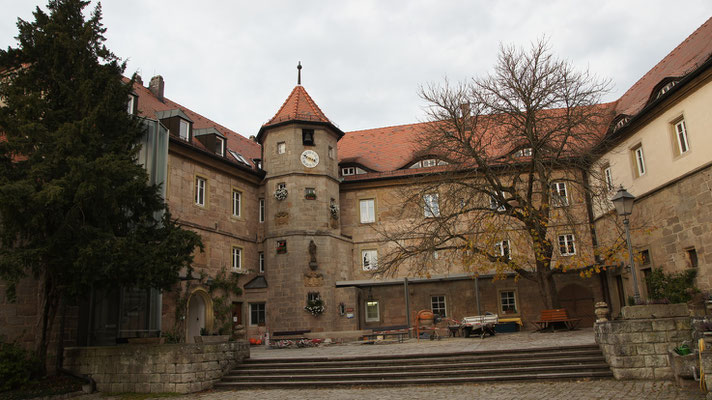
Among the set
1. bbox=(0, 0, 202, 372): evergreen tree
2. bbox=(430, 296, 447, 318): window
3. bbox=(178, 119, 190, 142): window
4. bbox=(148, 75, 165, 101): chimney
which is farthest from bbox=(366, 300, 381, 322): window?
bbox=(148, 75, 165, 101): chimney

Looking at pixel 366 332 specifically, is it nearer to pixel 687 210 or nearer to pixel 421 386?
pixel 421 386

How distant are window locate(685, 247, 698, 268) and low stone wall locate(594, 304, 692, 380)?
7416 mm

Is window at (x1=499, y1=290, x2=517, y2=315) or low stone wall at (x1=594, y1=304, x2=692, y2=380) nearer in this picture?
low stone wall at (x1=594, y1=304, x2=692, y2=380)

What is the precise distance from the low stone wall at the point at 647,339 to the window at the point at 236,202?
643 inches

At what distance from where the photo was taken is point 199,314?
69.7ft

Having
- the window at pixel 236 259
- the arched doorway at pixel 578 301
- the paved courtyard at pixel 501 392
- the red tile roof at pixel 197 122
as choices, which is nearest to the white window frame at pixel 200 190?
the red tile roof at pixel 197 122

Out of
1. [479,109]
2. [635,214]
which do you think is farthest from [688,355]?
[635,214]

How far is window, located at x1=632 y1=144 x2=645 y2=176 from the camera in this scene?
66.3 ft

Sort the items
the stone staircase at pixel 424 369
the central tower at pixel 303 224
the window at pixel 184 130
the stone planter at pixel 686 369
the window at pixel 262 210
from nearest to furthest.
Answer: the stone planter at pixel 686 369
the stone staircase at pixel 424 369
the window at pixel 184 130
the central tower at pixel 303 224
the window at pixel 262 210

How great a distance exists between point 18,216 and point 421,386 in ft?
29.5

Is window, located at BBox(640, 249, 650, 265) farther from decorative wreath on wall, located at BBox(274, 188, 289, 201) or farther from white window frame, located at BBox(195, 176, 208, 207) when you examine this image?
white window frame, located at BBox(195, 176, 208, 207)

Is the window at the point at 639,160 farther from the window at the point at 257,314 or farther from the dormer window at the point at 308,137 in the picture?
the window at the point at 257,314

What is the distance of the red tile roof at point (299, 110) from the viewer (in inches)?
970

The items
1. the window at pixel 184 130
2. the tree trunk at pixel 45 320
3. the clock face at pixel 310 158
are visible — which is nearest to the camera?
the tree trunk at pixel 45 320
